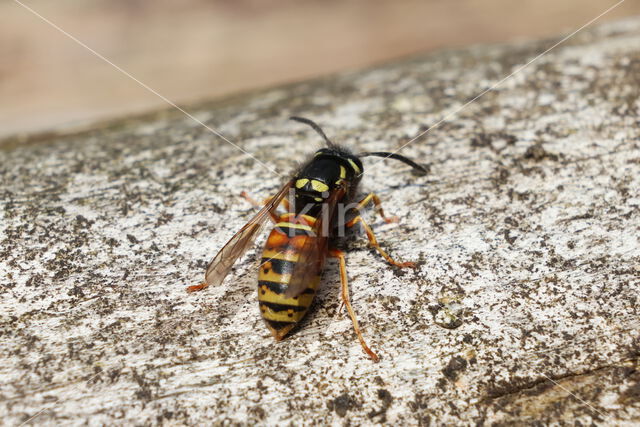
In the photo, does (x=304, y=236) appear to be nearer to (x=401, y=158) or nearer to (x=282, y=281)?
(x=282, y=281)

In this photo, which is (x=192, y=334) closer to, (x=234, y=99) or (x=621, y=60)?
(x=234, y=99)

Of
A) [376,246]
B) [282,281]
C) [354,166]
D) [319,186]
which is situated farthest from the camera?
[354,166]

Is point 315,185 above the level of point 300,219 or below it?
above

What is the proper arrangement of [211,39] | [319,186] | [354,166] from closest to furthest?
[319,186] → [354,166] → [211,39]

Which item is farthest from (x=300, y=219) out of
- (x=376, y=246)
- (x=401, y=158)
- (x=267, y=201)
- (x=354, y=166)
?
(x=401, y=158)

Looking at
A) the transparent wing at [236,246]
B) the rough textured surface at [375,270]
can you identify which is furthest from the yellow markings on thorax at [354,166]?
the transparent wing at [236,246]

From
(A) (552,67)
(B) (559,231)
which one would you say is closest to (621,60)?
(A) (552,67)
